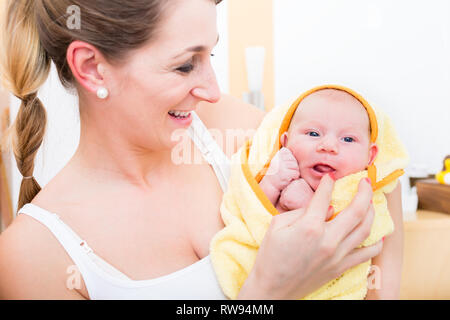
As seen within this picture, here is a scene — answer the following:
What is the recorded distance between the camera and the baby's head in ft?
2.57

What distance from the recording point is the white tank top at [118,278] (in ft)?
2.39

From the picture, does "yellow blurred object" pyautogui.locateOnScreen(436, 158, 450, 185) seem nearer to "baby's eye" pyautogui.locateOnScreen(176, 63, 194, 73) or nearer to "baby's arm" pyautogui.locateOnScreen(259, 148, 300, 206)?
"baby's arm" pyautogui.locateOnScreen(259, 148, 300, 206)

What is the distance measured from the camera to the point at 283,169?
0.80 metres

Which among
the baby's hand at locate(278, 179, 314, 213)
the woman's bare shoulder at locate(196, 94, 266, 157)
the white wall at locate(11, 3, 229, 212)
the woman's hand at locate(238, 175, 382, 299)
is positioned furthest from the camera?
the woman's bare shoulder at locate(196, 94, 266, 157)

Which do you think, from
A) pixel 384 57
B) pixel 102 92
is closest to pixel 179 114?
pixel 102 92

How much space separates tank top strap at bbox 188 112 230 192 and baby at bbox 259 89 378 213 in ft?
0.37

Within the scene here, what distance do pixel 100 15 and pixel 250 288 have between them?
0.53m

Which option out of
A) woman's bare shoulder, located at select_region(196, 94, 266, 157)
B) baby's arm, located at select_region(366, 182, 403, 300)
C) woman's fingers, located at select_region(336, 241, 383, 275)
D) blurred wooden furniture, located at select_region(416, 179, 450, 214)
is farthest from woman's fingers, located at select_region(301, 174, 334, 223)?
blurred wooden furniture, located at select_region(416, 179, 450, 214)

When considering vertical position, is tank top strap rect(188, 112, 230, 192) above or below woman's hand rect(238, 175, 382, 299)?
above

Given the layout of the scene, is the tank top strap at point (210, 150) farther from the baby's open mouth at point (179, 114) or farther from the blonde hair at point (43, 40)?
the blonde hair at point (43, 40)

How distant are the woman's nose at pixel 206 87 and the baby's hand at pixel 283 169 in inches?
7.0

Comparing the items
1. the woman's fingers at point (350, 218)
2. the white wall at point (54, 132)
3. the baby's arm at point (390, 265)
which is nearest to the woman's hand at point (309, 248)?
the woman's fingers at point (350, 218)
